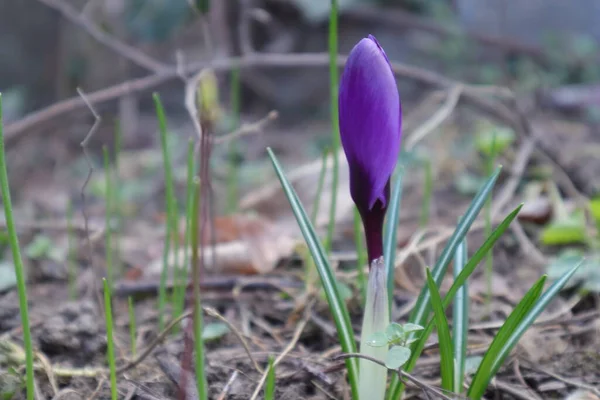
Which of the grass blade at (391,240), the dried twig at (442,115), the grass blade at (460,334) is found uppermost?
the dried twig at (442,115)

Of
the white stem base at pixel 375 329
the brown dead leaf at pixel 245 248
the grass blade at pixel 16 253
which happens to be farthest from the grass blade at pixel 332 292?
the brown dead leaf at pixel 245 248

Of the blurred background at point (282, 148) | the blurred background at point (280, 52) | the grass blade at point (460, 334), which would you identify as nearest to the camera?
the grass blade at point (460, 334)

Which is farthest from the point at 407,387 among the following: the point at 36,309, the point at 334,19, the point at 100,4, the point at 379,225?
the point at 100,4

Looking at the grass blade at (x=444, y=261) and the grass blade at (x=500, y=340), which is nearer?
the grass blade at (x=500, y=340)

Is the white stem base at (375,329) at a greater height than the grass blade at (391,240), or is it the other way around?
the grass blade at (391,240)

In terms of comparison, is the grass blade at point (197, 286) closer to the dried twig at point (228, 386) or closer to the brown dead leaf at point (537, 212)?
the dried twig at point (228, 386)

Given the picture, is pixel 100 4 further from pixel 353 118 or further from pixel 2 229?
pixel 353 118

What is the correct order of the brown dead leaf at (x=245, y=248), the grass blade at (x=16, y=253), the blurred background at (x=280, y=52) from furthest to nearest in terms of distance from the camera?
the blurred background at (x=280, y=52), the brown dead leaf at (x=245, y=248), the grass blade at (x=16, y=253)

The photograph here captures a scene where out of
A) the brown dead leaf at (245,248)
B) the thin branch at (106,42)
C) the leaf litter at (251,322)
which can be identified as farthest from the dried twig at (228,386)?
the thin branch at (106,42)
